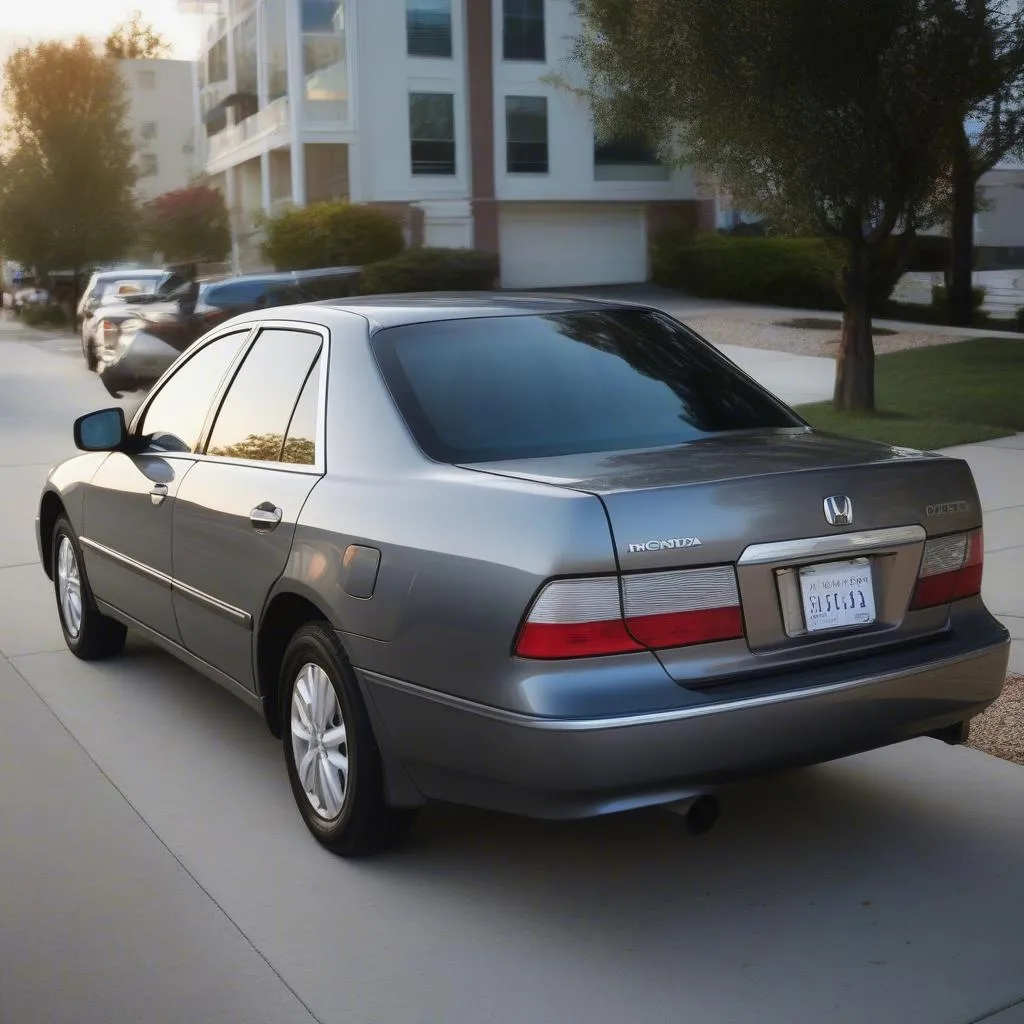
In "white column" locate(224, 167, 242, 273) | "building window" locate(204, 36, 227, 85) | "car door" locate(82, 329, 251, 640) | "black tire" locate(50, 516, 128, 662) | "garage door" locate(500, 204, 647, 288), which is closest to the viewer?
"car door" locate(82, 329, 251, 640)

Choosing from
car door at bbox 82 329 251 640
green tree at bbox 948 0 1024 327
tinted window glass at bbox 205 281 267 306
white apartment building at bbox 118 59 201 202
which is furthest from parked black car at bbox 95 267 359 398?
white apartment building at bbox 118 59 201 202

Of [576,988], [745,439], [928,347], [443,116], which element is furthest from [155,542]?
[443,116]

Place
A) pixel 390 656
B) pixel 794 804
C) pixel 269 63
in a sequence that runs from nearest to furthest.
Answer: pixel 390 656 < pixel 794 804 < pixel 269 63

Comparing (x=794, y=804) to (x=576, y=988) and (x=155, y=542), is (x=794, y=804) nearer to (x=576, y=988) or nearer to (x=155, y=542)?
(x=576, y=988)

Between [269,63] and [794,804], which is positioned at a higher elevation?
[269,63]

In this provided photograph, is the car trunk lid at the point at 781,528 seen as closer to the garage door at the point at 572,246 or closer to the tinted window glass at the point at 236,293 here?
the tinted window glass at the point at 236,293

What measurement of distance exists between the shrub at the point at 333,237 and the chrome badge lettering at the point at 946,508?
3609 cm

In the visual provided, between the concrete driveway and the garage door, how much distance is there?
135 ft

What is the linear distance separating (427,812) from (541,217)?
4267 cm

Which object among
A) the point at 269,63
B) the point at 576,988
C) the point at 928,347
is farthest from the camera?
the point at 269,63

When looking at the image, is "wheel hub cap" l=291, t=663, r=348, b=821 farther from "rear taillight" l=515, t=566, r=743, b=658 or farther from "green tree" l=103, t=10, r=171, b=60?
"green tree" l=103, t=10, r=171, b=60

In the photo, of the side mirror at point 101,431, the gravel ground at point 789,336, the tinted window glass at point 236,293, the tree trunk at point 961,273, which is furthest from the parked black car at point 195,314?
the side mirror at point 101,431

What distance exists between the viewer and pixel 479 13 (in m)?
44.5

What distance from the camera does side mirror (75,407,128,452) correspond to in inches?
244
